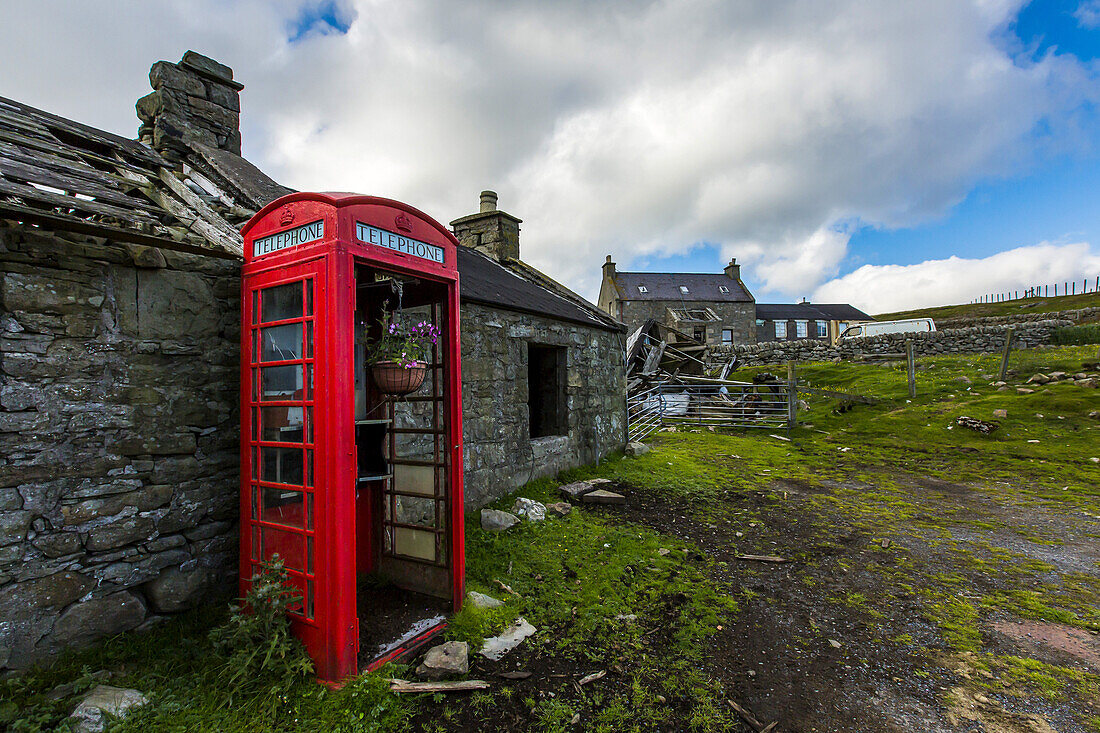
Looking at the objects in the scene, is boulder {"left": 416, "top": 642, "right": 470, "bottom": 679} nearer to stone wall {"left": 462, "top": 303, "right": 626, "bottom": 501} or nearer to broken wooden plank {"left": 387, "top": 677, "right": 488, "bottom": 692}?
broken wooden plank {"left": 387, "top": 677, "right": 488, "bottom": 692}

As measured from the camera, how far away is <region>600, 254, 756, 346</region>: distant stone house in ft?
122

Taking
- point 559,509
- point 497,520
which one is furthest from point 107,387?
point 559,509

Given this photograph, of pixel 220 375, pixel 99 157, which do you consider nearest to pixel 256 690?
pixel 220 375

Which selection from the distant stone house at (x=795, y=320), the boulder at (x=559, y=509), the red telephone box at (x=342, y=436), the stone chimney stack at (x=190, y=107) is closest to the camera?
the red telephone box at (x=342, y=436)

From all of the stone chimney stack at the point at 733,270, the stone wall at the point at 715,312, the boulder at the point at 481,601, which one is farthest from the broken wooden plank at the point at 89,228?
the stone chimney stack at the point at 733,270

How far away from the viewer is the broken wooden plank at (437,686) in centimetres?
303

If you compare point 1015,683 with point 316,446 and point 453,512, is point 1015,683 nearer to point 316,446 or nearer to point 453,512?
point 453,512

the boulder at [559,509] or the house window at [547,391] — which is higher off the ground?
the house window at [547,391]

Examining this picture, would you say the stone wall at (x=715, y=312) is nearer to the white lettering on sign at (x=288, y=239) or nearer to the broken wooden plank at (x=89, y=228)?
the white lettering on sign at (x=288, y=239)

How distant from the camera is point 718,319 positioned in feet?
124

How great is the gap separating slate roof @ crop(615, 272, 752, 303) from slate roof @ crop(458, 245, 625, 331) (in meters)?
27.4

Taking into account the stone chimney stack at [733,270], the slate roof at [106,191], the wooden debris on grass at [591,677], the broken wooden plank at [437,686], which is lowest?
the wooden debris on grass at [591,677]

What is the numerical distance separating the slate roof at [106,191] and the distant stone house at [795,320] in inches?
1736

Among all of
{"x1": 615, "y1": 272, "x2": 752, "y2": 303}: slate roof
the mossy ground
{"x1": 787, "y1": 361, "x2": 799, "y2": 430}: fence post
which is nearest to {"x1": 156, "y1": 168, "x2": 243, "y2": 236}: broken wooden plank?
the mossy ground
